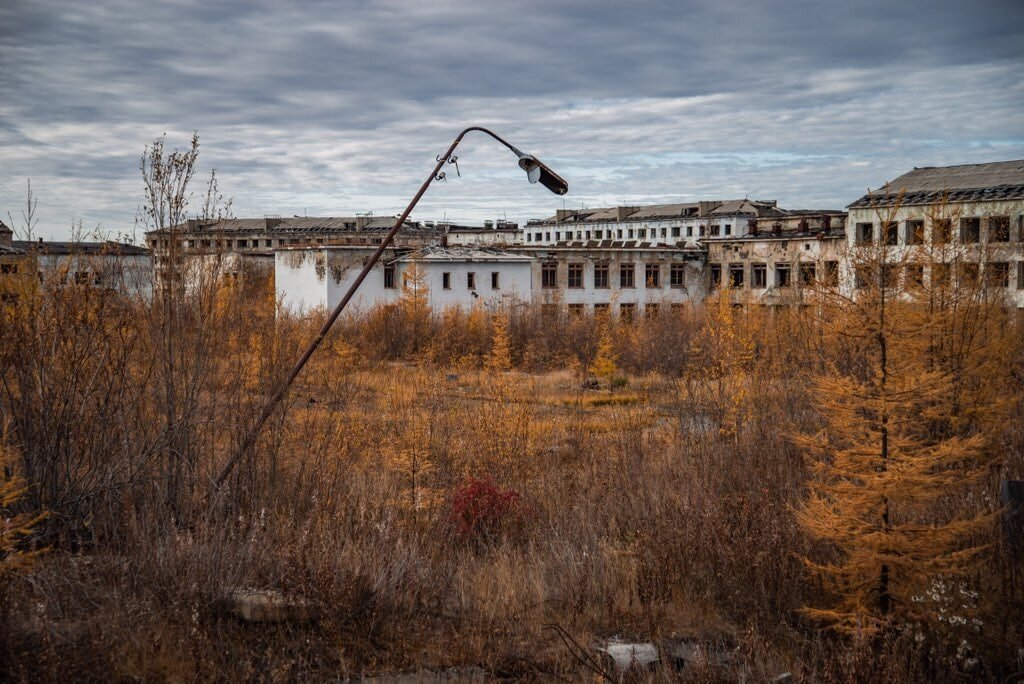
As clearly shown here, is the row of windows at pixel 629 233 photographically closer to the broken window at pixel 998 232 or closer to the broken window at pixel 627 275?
the broken window at pixel 627 275

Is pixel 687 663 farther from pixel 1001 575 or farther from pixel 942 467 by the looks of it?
pixel 942 467

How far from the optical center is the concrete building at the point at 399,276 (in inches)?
1645

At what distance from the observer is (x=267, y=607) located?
6.38 m

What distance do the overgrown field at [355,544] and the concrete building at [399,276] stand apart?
3089cm

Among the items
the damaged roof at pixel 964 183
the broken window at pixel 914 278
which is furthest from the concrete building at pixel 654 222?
the broken window at pixel 914 278

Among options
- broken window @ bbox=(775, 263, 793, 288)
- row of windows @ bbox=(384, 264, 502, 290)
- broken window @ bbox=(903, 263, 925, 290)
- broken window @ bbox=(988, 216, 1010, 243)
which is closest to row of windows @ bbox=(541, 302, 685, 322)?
row of windows @ bbox=(384, 264, 502, 290)

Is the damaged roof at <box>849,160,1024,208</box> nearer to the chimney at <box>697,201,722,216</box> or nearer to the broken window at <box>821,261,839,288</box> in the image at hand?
the broken window at <box>821,261,839,288</box>

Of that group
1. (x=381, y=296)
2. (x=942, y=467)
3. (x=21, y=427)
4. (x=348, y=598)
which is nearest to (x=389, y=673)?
(x=348, y=598)

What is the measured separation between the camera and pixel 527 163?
26.3ft

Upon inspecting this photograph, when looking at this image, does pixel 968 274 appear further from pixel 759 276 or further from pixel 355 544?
pixel 759 276

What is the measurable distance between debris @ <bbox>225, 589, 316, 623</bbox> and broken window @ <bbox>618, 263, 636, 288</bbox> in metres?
43.3

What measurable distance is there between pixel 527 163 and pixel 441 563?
155 inches

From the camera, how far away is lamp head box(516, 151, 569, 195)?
25.9 ft

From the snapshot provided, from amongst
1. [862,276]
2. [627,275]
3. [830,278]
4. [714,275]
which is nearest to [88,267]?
[862,276]
